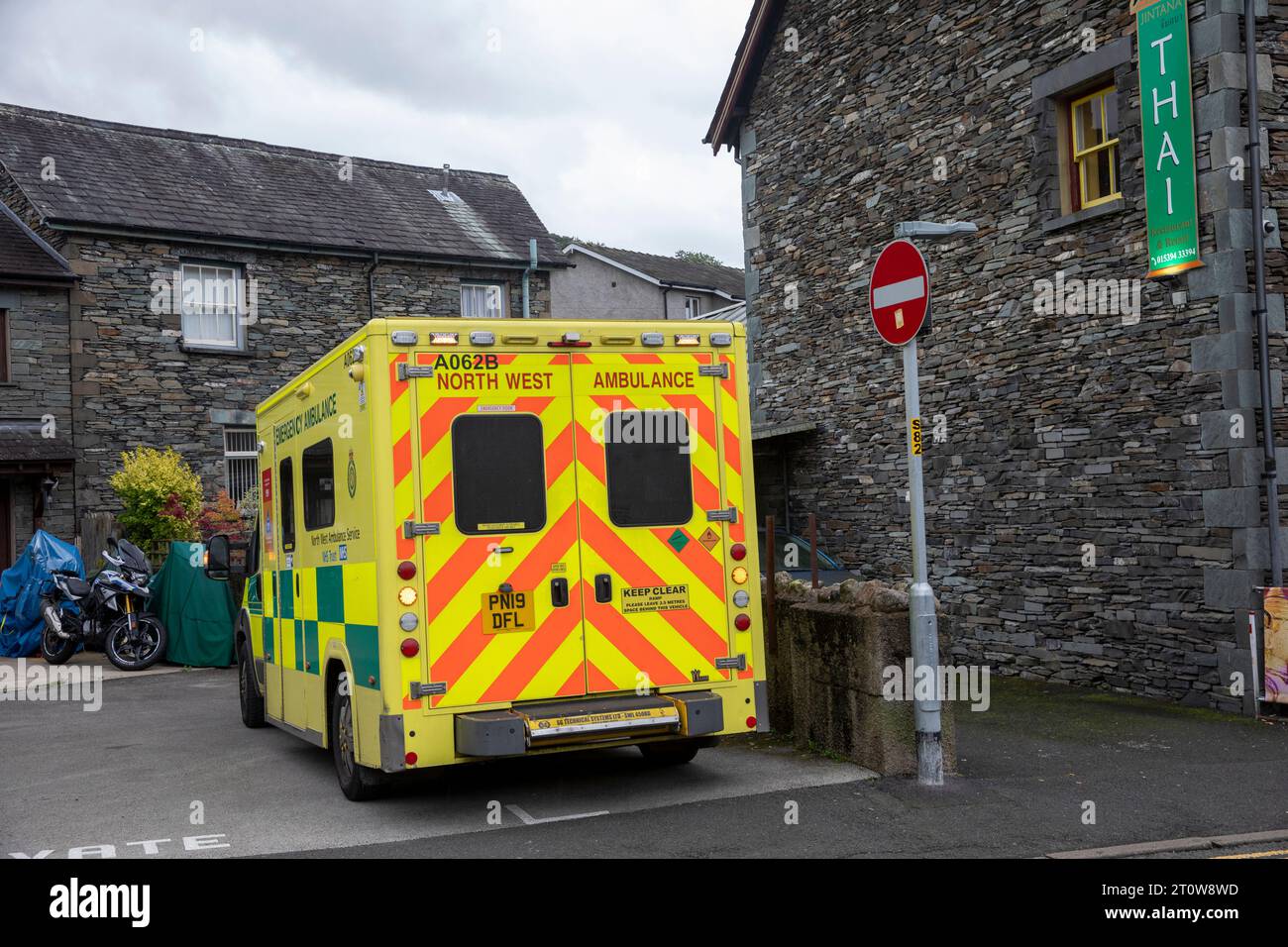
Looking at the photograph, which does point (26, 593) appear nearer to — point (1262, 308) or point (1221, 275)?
point (1221, 275)

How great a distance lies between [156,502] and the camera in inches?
772

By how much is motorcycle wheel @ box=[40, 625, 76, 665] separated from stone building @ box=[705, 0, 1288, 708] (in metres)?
9.50

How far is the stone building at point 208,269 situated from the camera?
21.4m

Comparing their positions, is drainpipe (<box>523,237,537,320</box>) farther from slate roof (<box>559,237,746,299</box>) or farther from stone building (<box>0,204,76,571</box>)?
slate roof (<box>559,237,746,299</box>)

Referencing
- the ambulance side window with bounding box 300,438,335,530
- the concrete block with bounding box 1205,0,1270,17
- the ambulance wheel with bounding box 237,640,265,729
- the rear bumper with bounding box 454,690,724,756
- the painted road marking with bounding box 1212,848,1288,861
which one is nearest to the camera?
the painted road marking with bounding box 1212,848,1288,861

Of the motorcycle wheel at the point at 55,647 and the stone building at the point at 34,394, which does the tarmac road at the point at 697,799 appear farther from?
the stone building at the point at 34,394

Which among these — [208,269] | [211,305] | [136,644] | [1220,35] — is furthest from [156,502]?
[1220,35]

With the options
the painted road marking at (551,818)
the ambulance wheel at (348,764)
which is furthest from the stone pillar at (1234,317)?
the ambulance wheel at (348,764)

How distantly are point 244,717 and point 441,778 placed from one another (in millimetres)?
3759

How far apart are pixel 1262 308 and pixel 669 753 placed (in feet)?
20.1

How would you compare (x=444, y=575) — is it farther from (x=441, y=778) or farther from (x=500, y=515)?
(x=441, y=778)

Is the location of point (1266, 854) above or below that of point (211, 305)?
below

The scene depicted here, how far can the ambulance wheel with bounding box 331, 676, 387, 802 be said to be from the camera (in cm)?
790

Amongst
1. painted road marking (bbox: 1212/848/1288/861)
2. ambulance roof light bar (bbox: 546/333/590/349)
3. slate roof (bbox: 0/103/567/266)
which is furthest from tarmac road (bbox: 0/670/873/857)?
slate roof (bbox: 0/103/567/266)
